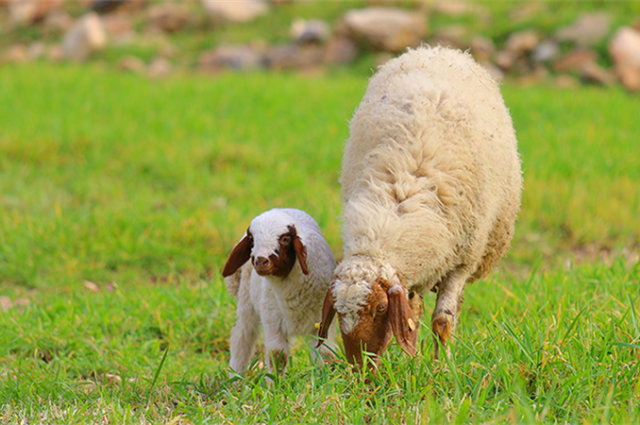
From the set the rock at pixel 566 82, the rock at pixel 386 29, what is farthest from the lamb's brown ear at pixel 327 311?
the rock at pixel 386 29

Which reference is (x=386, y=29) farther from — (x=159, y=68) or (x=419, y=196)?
(x=419, y=196)

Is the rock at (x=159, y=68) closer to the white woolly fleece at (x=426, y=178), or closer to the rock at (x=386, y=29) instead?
the rock at (x=386, y=29)

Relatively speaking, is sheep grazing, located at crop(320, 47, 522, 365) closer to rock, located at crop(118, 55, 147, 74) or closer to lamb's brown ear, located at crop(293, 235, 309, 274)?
lamb's brown ear, located at crop(293, 235, 309, 274)

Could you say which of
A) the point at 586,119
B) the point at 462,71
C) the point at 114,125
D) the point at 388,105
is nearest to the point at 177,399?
the point at 388,105

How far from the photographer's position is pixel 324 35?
45.8 ft

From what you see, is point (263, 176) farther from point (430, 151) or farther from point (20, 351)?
point (430, 151)

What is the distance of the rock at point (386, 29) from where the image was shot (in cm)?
1271

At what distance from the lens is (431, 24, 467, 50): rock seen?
12.4 meters

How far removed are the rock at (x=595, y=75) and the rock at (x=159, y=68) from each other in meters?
7.01

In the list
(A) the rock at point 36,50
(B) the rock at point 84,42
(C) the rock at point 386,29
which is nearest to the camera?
(C) the rock at point 386,29

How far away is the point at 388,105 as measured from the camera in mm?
3342

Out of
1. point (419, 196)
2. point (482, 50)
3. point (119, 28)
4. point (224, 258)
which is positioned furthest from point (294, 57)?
point (419, 196)

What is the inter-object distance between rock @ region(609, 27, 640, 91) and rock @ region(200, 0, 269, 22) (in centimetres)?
843

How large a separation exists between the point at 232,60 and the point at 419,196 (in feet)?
37.1
